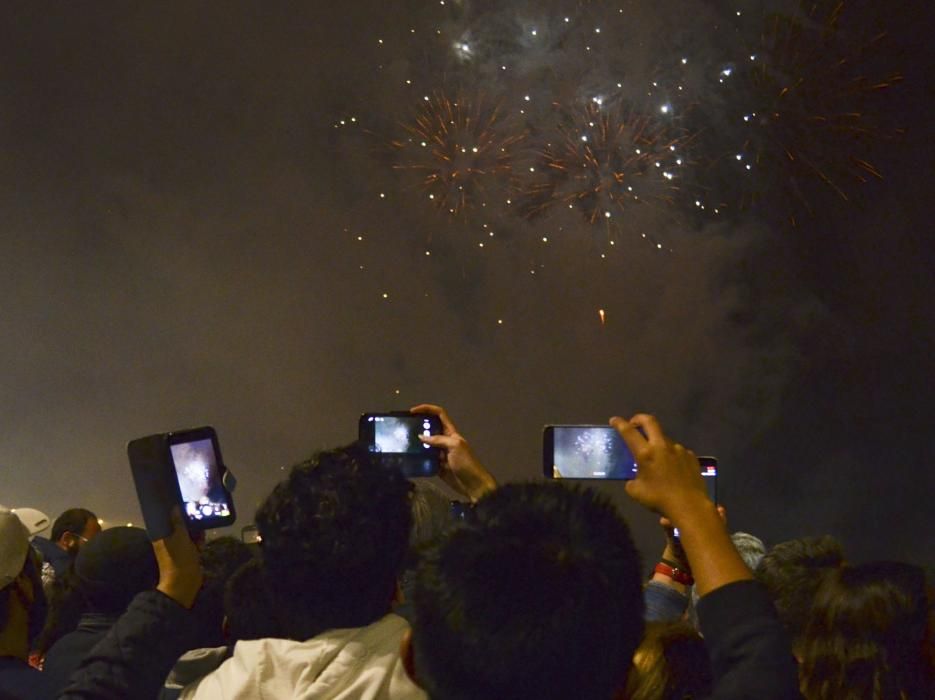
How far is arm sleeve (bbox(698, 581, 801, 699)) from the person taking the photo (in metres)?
0.99

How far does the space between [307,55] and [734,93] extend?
2.75 metres

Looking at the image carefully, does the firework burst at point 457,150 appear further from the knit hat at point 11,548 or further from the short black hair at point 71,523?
the knit hat at point 11,548

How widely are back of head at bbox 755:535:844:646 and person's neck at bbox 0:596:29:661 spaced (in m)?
1.34

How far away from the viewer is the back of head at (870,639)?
1516mm

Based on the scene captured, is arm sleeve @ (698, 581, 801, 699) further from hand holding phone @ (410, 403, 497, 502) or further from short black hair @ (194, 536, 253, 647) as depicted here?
short black hair @ (194, 536, 253, 647)

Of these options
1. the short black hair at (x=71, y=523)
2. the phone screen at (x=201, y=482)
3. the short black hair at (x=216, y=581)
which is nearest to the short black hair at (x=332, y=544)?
the phone screen at (x=201, y=482)

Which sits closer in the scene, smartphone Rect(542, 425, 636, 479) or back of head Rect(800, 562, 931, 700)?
back of head Rect(800, 562, 931, 700)

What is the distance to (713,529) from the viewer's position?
3.52 feet

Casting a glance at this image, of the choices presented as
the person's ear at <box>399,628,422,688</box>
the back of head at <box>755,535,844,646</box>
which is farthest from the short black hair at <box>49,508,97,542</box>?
the person's ear at <box>399,628,422,688</box>

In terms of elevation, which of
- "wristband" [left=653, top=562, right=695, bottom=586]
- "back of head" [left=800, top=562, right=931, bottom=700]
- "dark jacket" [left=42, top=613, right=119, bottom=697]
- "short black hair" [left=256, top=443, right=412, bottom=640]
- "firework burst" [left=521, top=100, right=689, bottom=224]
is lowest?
"back of head" [left=800, top=562, right=931, bottom=700]

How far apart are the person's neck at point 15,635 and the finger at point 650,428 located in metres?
1.11

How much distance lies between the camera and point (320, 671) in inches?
45.9

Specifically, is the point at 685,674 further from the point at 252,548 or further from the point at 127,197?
the point at 127,197

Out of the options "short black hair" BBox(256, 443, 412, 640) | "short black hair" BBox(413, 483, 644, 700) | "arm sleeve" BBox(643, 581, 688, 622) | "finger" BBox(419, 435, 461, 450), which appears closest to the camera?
"short black hair" BBox(413, 483, 644, 700)
